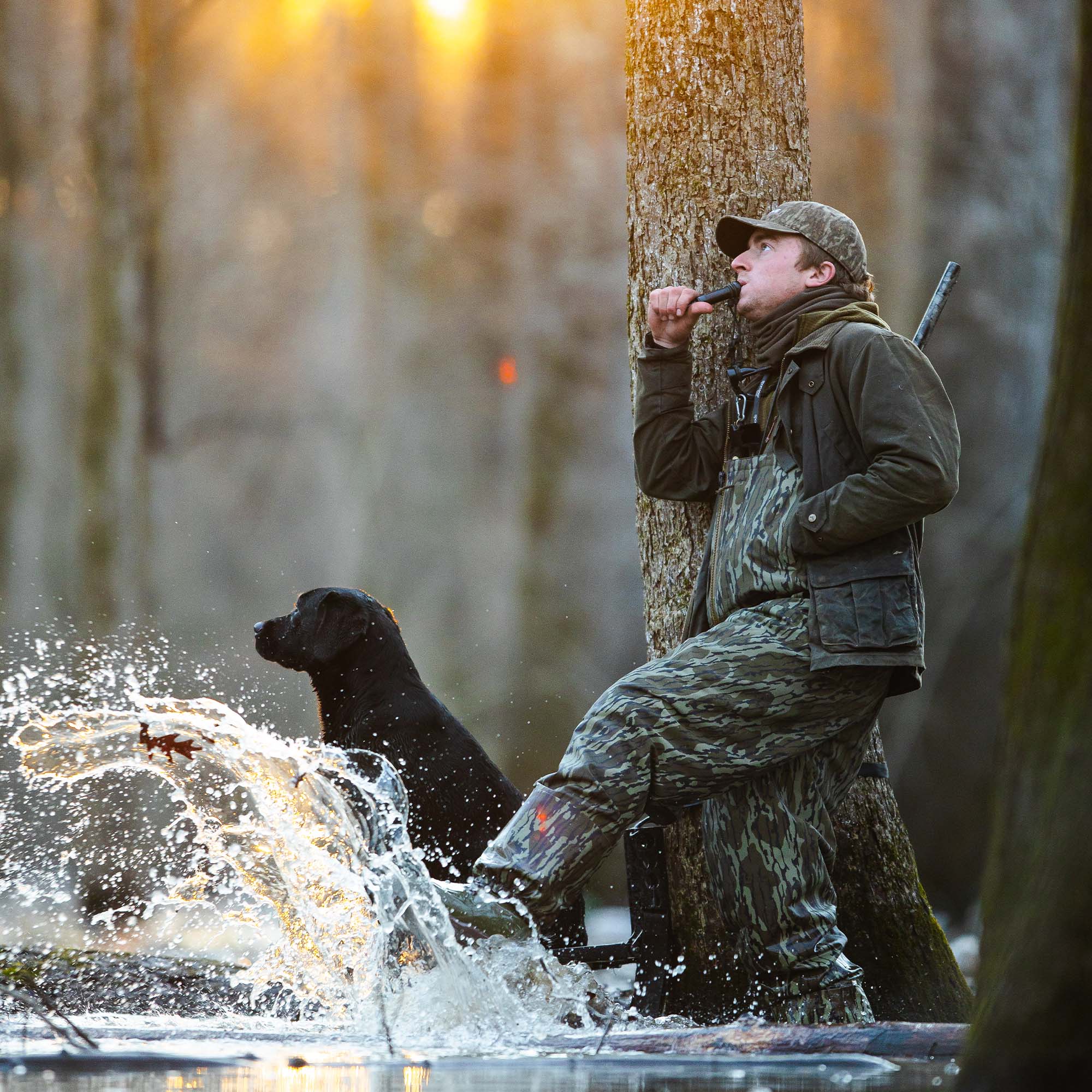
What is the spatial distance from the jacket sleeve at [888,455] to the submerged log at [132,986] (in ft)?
7.03

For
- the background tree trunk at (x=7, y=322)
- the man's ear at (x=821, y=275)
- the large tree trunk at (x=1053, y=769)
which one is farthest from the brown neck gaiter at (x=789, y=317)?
the background tree trunk at (x=7, y=322)

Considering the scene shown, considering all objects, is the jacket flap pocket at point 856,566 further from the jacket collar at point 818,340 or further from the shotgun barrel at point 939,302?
the shotgun barrel at point 939,302

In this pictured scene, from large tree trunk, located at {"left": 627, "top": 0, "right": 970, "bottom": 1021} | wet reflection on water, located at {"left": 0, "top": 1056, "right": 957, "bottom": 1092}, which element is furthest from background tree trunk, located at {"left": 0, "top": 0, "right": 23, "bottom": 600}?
wet reflection on water, located at {"left": 0, "top": 1056, "right": 957, "bottom": 1092}

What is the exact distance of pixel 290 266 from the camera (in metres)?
9.05

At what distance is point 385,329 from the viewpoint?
9156 mm

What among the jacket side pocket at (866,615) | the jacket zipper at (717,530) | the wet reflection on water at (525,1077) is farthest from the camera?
the jacket zipper at (717,530)

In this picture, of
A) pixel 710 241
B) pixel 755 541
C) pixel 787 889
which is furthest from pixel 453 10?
pixel 787 889

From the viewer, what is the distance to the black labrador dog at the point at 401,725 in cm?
480

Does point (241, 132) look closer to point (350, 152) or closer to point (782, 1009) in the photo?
point (350, 152)

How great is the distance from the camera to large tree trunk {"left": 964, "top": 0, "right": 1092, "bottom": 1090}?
2002 mm

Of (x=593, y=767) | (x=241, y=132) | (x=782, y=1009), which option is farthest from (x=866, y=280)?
(x=241, y=132)

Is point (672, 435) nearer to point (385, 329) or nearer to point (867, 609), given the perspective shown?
point (867, 609)

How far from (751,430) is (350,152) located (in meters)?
5.86

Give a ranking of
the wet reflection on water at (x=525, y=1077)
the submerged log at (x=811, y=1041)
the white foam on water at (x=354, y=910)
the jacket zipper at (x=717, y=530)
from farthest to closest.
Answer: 1. the jacket zipper at (x=717, y=530)
2. the white foam on water at (x=354, y=910)
3. the submerged log at (x=811, y=1041)
4. the wet reflection on water at (x=525, y=1077)
